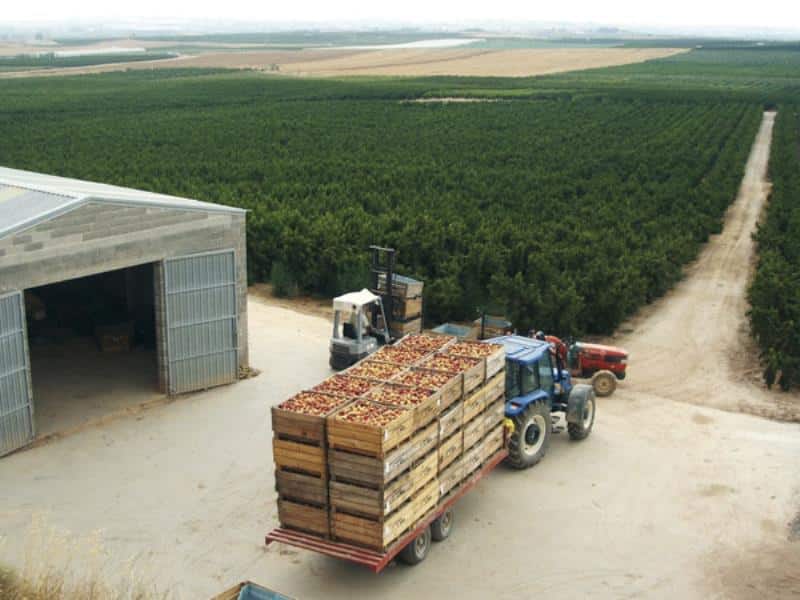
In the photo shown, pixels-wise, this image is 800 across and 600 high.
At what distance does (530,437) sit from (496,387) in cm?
185

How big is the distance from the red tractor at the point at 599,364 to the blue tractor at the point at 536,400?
7.51 feet

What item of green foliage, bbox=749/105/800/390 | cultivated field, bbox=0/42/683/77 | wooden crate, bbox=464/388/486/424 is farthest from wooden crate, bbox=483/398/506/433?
cultivated field, bbox=0/42/683/77

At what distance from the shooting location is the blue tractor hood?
15070 millimetres

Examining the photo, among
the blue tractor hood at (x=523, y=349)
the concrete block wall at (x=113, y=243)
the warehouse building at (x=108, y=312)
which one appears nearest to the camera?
the blue tractor hood at (x=523, y=349)

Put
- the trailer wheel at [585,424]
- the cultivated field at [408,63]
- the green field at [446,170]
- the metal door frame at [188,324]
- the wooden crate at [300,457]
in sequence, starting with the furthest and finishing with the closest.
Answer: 1. the cultivated field at [408,63]
2. the green field at [446,170]
3. the metal door frame at [188,324]
4. the trailer wheel at [585,424]
5. the wooden crate at [300,457]

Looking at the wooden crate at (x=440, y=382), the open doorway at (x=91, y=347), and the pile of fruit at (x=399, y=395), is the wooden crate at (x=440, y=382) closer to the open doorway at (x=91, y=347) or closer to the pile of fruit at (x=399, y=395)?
the pile of fruit at (x=399, y=395)

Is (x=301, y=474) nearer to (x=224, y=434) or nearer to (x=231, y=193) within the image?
(x=224, y=434)

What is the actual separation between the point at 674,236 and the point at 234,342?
17285mm

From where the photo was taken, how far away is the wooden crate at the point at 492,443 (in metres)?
13.8

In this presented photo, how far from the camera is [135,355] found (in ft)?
69.6

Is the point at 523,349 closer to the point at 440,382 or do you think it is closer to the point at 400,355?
the point at 400,355

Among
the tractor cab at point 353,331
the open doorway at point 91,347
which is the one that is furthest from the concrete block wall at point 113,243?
the tractor cab at point 353,331

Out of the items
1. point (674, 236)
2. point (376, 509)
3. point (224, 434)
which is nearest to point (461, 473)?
point (376, 509)

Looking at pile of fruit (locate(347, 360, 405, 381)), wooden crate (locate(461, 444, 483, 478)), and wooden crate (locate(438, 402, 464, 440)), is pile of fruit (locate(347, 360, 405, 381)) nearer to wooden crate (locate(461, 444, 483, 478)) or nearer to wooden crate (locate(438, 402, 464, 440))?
wooden crate (locate(438, 402, 464, 440))
